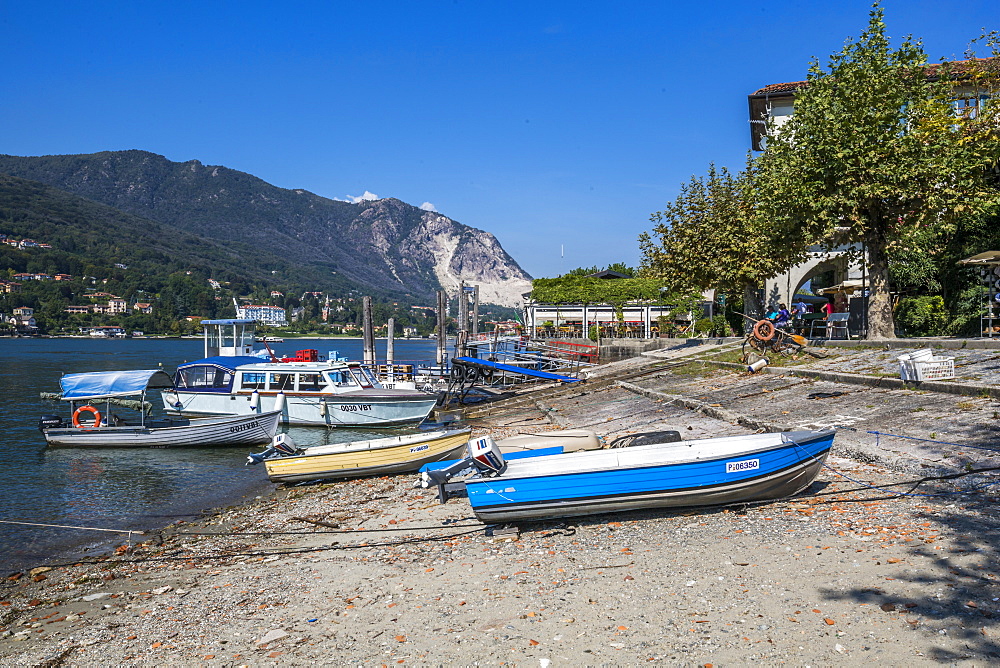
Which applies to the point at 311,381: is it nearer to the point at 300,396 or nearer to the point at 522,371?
the point at 300,396

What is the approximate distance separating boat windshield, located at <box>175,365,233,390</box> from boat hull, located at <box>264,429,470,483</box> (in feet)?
44.2

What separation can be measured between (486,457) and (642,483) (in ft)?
6.80

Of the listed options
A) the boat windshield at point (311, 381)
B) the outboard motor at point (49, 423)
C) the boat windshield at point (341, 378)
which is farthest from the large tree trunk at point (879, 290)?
the outboard motor at point (49, 423)

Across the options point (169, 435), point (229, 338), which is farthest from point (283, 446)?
point (229, 338)

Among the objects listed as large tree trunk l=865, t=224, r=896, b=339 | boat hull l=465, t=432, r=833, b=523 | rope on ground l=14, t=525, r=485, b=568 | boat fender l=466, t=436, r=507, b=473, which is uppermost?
large tree trunk l=865, t=224, r=896, b=339

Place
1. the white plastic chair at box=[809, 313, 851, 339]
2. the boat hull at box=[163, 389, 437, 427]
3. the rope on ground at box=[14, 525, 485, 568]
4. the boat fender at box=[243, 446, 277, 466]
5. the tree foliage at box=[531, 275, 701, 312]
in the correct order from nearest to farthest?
the rope on ground at box=[14, 525, 485, 568] → the boat fender at box=[243, 446, 277, 466] → the boat hull at box=[163, 389, 437, 427] → the white plastic chair at box=[809, 313, 851, 339] → the tree foliage at box=[531, 275, 701, 312]

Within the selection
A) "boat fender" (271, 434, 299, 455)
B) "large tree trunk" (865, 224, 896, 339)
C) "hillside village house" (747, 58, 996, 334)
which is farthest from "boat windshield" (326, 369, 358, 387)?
"hillside village house" (747, 58, 996, 334)

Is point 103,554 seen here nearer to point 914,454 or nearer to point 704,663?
point 704,663

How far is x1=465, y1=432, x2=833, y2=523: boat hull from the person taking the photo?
9.10m

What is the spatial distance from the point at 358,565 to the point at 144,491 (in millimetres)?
9422

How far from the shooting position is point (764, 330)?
2492cm

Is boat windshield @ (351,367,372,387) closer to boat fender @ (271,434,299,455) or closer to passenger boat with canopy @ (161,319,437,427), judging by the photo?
passenger boat with canopy @ (161,319,437,427)

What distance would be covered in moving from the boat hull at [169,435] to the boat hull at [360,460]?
7178mm

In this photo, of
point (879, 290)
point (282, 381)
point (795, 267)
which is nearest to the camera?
point (879, 290)
